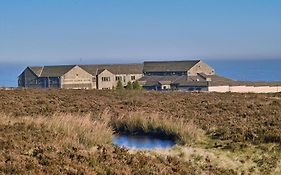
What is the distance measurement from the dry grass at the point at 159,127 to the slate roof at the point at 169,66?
89.0m

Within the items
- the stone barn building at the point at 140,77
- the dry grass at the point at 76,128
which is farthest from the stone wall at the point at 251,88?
the dry grass at the point at 76,128

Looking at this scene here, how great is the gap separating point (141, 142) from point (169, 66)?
314 feet

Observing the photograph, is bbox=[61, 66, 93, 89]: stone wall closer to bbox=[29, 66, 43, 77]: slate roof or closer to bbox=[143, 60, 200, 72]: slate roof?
bbox=[29, 66, 43, 77]: slate roof

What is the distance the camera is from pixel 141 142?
17047 millimetres

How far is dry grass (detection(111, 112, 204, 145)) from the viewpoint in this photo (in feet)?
56.2

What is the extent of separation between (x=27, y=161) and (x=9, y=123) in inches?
269

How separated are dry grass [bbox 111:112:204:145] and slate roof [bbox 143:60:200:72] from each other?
8902cm

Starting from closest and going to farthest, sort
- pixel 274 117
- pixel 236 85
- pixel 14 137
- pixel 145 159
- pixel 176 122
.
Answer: pixel 145 159, pixel 14 137, pixel 176 122, pixel 274 117, pixel 236 85

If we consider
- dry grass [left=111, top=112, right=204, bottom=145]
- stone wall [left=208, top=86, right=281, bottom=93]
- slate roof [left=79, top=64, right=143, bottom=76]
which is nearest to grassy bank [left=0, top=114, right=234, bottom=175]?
dry grass [left=111, top=112, right=204, bottom=145]

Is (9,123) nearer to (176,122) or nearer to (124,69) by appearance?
(176,122)

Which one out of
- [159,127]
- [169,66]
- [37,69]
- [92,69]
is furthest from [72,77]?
[159,127]

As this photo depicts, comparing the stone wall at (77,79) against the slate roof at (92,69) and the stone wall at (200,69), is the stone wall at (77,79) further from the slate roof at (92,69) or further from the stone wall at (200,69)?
the stone wall at (200,69)

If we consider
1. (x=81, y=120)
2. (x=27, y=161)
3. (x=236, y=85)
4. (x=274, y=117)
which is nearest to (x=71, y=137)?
(x=81, y=120)

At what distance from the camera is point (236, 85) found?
92.8 m
